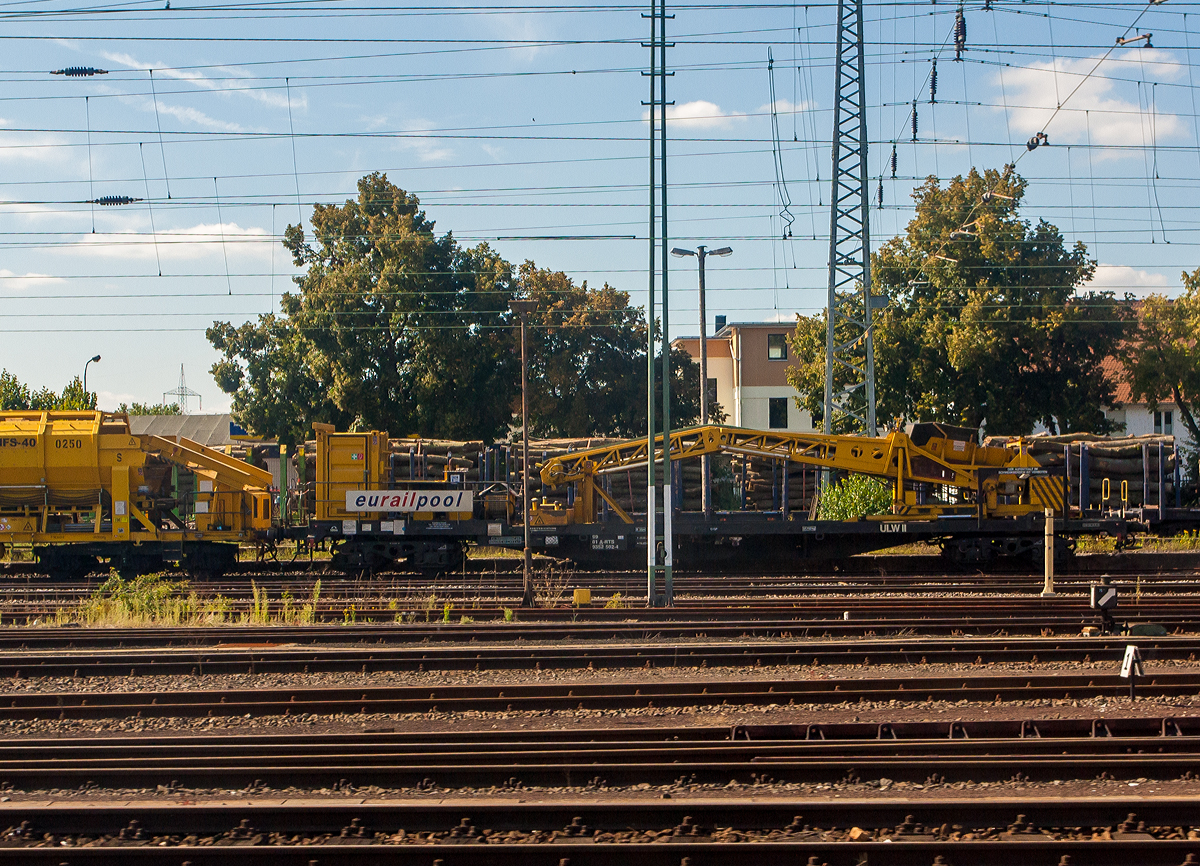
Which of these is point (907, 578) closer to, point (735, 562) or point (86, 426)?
point (735, 562)

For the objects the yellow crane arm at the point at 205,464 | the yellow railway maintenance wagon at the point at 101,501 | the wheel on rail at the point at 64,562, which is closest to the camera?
the yellow railway maintenance wagon at the point at 101,501

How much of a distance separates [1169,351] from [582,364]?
22.3 meters

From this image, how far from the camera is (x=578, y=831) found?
6.43 meters

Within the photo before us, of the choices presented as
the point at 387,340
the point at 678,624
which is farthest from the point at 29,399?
the point at 678,624

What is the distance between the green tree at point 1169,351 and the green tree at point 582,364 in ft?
59.5

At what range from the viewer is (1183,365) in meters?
33.7

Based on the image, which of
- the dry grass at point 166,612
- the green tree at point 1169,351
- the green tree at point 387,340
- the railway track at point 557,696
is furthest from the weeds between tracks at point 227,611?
the green tree at point 1169,351

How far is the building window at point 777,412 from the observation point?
192 feet

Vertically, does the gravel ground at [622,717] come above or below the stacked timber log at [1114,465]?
below

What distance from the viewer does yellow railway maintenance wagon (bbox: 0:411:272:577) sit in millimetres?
21547

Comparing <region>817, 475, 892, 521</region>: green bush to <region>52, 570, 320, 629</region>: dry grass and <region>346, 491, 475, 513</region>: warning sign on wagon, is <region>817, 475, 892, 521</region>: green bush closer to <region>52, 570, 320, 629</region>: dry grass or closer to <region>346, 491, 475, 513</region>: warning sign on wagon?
<region>346, 491, 475, 513</region>: warning sign on wagon

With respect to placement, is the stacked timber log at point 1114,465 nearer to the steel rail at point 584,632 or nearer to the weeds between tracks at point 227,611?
the steel rail at point 584,632

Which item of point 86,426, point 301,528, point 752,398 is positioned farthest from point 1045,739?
point 752,398

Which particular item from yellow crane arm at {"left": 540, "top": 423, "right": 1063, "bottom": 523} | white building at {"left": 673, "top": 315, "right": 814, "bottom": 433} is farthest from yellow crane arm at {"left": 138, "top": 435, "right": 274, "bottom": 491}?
white building at {"left": 673, "top": 315, "right": 814, "bottom": 433}
